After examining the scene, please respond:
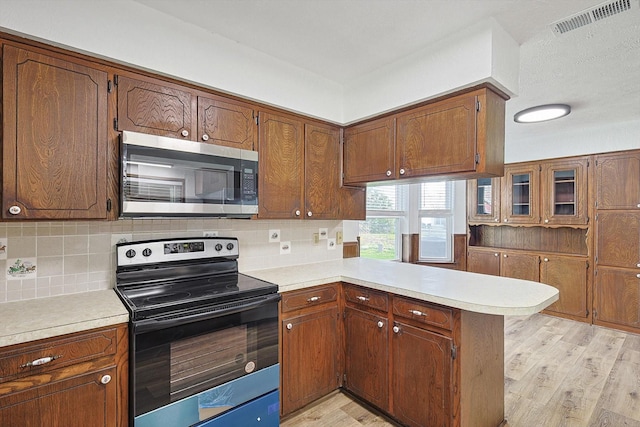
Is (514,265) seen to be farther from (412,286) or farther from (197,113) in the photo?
(197,113)

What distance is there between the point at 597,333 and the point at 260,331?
406cm

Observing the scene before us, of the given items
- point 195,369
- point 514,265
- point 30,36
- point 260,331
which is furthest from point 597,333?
point 30,36

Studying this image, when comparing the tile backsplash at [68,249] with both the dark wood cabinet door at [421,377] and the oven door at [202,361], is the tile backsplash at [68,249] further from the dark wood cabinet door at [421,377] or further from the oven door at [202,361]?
the dark wood cabinet door at [421,377]

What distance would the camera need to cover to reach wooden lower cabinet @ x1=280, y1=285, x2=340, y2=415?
81.0 inches

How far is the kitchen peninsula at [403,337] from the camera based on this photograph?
171cm

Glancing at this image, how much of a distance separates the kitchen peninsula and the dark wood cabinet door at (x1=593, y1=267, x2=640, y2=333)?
2.82 m

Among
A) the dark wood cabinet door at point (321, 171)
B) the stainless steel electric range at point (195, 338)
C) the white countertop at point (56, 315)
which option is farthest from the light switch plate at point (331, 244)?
the white countertop at point (56, 315)

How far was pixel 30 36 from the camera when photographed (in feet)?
4.78

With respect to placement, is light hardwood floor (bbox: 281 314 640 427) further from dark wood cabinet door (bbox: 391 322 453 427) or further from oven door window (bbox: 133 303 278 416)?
oven door window (bbox: 133 303 278 416)

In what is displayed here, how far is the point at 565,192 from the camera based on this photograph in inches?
165

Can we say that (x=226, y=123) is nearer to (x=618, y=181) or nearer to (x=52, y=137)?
(x=52, y=137)

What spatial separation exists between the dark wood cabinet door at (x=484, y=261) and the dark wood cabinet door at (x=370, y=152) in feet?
10.5

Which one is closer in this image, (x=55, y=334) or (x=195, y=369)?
(x=55, y=334)

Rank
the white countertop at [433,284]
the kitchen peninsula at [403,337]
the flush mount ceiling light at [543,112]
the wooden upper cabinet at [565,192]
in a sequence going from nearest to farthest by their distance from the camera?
the white countertop at [433,284] < the kitchen peninsula at [403,337] < the flush mount ceiling light at [543,112] < the wooden upper cabinet at [565,192]
